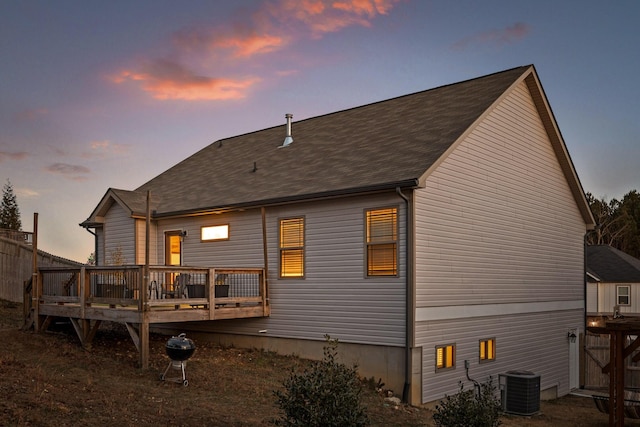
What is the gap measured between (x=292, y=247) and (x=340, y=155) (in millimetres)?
3033

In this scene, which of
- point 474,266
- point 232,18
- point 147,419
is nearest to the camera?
point 147,419

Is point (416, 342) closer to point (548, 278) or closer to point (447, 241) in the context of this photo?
point (447, 241)

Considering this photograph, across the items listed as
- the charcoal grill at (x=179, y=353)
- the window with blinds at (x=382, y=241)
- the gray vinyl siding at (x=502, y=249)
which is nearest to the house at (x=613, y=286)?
the gray vinyl siding at (x=502, y=249)

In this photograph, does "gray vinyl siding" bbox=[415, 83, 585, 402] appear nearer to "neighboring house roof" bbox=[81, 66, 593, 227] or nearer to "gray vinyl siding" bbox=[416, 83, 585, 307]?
"gray vinyl siding" bbox=[416, 83, 585, 307]

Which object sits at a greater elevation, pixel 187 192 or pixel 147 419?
pixel 187 192

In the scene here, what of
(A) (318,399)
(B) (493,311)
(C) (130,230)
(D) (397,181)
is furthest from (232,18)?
(A) (318,399)

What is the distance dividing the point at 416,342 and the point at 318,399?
6.31 m

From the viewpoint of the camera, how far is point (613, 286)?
4019cm

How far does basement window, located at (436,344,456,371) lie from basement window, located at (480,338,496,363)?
4.80 feet

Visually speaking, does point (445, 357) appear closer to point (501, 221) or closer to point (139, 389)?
point (501, 221)

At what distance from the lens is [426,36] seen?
1959 centimetres

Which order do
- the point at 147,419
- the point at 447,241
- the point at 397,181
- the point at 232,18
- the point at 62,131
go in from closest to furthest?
the point at 147,419
the point at 397,181
the point at 447,241
the point at 232,18
the point at 62,131

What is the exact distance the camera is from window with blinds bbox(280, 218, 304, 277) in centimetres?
1571

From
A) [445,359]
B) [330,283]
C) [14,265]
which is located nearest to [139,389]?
[330,283]
